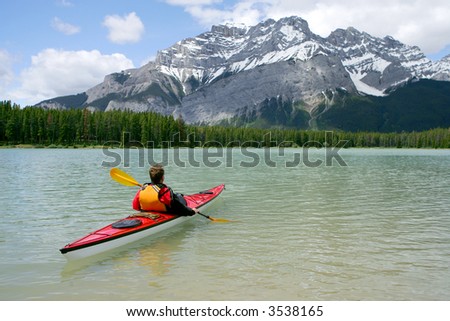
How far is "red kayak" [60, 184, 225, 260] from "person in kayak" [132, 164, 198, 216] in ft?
0.87

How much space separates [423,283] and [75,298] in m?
8.27

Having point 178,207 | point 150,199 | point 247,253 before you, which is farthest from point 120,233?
point 247,253

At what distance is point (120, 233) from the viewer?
13.2m

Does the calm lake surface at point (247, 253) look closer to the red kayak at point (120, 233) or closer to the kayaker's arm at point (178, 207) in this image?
the red kayak at point (120, 233)

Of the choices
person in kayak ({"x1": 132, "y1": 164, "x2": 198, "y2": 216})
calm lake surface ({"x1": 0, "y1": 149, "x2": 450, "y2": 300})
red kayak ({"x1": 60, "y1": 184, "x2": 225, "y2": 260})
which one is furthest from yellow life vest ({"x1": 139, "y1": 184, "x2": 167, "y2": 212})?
calm lake surface ({"x1": 0, "y1": 149, "x2": 450, "y2": 300})

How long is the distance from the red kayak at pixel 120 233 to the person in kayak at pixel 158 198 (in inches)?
10.5

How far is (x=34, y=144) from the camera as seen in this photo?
130125mm

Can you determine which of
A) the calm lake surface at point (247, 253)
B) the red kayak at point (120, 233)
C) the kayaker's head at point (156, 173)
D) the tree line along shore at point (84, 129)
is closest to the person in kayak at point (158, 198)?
the kayaker's head at point (156, 173)

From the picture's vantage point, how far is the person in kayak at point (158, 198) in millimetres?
15047

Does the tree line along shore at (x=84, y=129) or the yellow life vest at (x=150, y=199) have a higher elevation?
the tree line along shore at (x=84, y=129)

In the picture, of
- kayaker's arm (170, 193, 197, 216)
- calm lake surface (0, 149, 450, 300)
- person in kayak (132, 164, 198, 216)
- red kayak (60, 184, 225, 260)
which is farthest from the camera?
kayaker's arm (170, 193, 197, 216)

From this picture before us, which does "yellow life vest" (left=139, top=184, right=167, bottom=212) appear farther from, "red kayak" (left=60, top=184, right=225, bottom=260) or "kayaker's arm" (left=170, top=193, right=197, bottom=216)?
"kayaker's arm" (left=170, top=193, right=197, bottom=216)

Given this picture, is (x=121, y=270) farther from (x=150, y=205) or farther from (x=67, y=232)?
(x=67, y=232)

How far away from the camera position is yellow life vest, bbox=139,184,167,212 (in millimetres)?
15220
